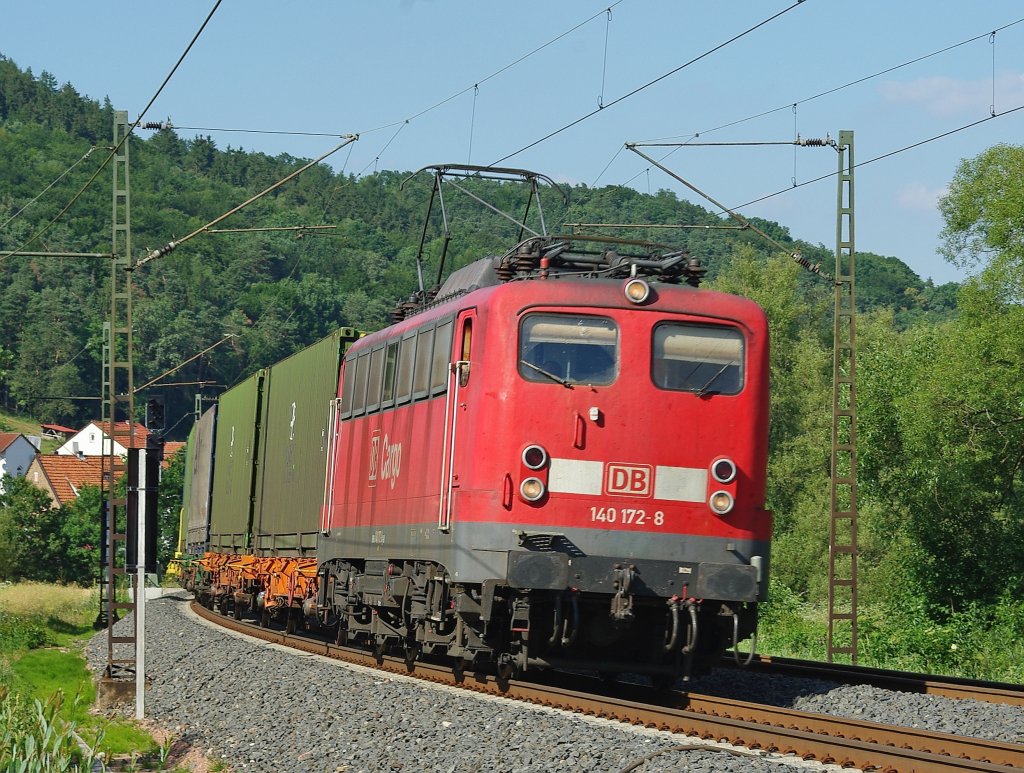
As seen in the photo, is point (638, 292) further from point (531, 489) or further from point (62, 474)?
point (62, 474)

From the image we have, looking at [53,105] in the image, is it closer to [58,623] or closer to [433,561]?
[58,623]

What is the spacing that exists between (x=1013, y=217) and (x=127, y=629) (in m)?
17.8

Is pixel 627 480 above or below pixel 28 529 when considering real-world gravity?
above

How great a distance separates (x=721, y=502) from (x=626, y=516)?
87cm

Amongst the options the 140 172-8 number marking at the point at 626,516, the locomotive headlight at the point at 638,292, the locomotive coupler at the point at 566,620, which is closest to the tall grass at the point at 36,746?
the locomotive coupler at the point at 566,620

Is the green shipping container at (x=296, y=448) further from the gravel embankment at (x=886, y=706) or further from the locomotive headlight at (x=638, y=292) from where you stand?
the gravel embankment at (x=886, y=706)

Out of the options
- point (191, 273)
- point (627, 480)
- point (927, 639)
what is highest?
point (191, 273)

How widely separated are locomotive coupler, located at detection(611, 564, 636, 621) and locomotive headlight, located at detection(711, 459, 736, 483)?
1170 millimetres

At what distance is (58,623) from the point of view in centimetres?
3569

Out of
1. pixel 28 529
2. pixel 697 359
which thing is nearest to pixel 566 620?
pixel 697 359

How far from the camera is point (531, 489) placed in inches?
483

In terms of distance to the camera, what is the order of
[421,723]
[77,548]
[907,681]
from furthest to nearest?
1. [77,548]
2. [907,681]
3. [421,723]

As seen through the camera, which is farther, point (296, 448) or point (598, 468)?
point (296, 448)

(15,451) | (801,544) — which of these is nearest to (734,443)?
(801,544)
